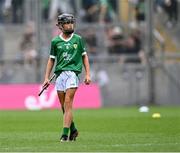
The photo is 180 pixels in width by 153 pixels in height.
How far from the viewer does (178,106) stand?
33.6 metres

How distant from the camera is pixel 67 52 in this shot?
1566 cm

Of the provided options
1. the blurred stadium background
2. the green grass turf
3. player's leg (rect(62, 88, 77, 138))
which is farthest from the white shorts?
the blurred stadium background

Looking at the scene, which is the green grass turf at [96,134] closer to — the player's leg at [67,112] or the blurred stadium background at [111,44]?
the player's leg at [67,112]

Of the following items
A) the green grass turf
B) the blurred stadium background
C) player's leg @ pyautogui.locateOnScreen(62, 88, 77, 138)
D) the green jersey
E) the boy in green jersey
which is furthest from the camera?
the blurred stadium background

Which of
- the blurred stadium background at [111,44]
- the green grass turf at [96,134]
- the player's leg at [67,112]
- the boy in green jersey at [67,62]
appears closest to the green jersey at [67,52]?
the boy in green jersey at [67,62]

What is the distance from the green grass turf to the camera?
45.8 feet

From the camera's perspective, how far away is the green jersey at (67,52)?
51.4 ft

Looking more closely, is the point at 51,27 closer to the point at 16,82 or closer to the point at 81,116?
the point at 16,82

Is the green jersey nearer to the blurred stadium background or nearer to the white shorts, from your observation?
the white shorts

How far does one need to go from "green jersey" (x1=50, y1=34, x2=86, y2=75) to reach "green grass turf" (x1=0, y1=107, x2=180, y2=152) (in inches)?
56.6

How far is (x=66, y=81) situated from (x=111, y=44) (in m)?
19.4

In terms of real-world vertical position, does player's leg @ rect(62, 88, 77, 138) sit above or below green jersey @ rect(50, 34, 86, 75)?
below

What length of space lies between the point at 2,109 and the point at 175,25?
28.4 ft

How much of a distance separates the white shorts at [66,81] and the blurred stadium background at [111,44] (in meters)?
18.7
